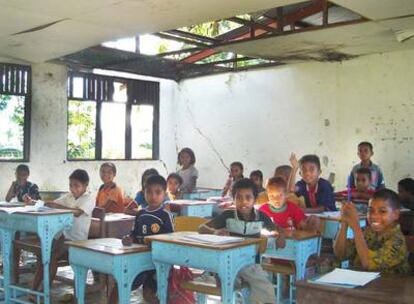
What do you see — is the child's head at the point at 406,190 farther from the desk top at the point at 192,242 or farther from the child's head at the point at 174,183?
the desk top at the point at 192,242

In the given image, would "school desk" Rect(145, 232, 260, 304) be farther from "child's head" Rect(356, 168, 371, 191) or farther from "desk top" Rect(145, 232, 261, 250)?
"child's head" Rect(356, 168, 371, 191)

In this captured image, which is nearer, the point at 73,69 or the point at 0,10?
the point at 0,10

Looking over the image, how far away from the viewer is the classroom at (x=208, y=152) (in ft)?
10.1

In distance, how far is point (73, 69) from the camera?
26.4 ft

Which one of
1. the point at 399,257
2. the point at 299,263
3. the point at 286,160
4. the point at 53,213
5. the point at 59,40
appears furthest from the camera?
the point at 286,160

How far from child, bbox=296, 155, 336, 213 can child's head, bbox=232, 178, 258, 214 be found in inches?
48.7

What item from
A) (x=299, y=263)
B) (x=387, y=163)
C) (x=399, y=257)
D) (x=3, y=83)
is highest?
(x=3, y=83)

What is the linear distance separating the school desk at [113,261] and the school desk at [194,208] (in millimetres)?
2148

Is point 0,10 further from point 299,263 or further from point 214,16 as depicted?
point 299,263

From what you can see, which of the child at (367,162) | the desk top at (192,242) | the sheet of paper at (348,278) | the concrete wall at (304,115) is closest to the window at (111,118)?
the concrete wall at (304,115)

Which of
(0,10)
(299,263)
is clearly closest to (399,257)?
(299,263)

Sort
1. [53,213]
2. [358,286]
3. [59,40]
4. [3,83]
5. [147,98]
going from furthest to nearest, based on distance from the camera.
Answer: [147,98] → [3,83] → [59,40] → [53,213] → [358,286]

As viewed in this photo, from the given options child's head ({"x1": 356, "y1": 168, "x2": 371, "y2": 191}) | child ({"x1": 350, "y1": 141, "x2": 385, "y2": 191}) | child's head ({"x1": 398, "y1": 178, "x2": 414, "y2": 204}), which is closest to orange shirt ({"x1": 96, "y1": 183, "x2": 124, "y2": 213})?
child's head ({"x1": 356, "y1": 168, "x2": 371, "y2": 191})

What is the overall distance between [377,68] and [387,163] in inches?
48.1
